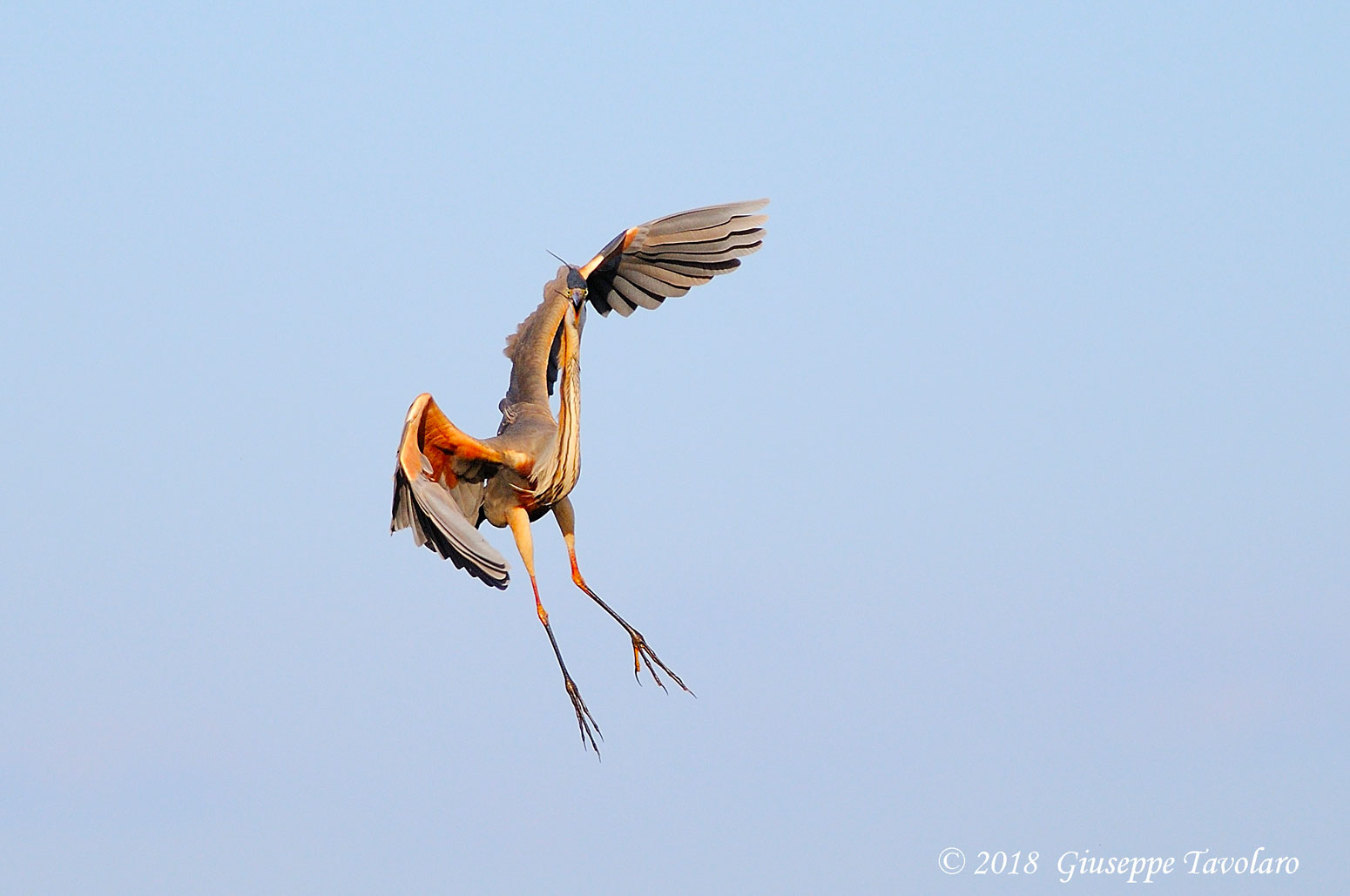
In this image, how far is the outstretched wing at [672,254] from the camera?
837 inches

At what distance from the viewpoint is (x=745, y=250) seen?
2147cm

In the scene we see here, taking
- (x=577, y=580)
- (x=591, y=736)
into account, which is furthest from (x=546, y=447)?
(x=591, y=736)

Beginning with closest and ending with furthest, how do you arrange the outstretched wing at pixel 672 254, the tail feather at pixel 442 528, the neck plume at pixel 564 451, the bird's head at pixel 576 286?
the tail feather at pixel 442 528 < the neck plume at pixel 564 451 < the bird's head at pixel 576 286 < the outstretched wing at pixel 672 254

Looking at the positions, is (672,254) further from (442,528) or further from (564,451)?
(442,528)

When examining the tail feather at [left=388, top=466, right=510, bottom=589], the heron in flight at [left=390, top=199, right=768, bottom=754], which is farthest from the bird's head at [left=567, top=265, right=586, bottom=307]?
the tail feather at [left=388, top=466, right=510, bottom=589]

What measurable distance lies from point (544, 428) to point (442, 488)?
5.06 feet

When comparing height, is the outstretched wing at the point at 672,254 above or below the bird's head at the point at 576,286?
above

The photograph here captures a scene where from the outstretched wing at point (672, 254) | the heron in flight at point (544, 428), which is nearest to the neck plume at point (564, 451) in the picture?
the heron in flight at point (544, 428)

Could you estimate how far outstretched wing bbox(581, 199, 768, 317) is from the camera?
21250mm

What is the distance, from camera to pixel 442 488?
17.7m

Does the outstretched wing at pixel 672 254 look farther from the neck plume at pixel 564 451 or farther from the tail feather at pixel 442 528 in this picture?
the tail feather at pixel 442 528

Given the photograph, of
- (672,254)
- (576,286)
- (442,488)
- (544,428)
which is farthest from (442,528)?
(672,254)

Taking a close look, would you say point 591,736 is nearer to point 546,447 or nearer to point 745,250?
point 546,447

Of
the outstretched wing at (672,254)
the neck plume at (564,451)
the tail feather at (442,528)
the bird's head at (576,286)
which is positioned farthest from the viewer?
the outstretched wing at (672,254)
